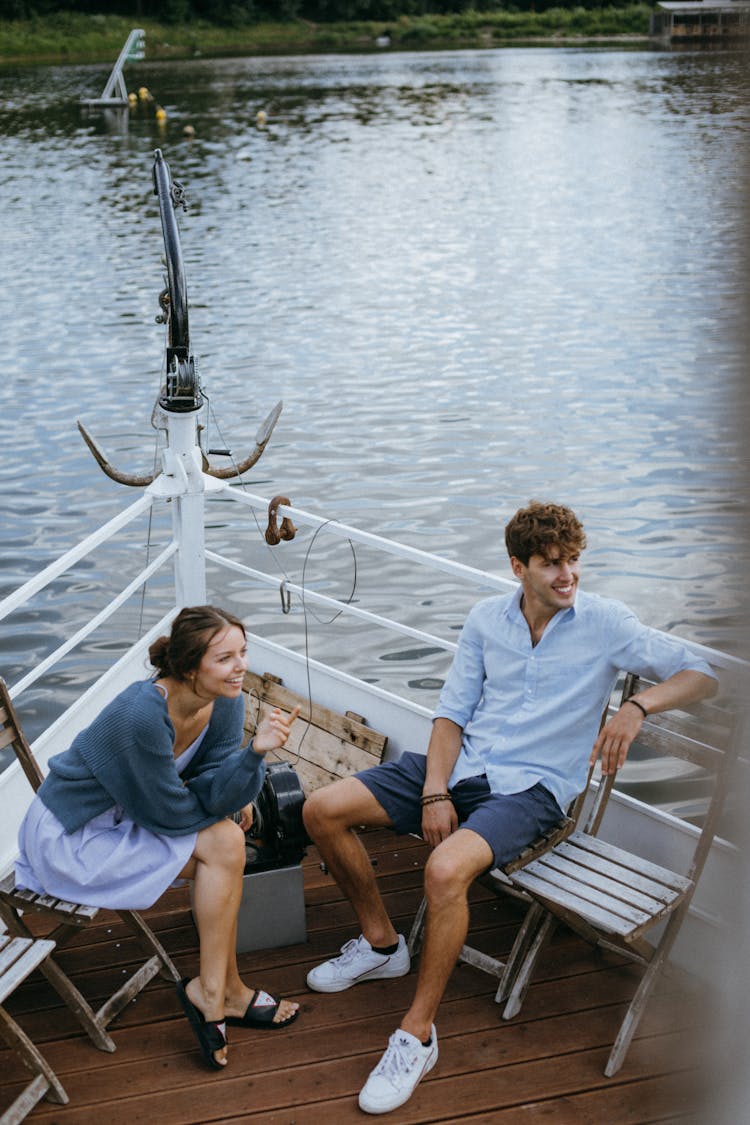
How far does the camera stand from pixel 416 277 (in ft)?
64.0

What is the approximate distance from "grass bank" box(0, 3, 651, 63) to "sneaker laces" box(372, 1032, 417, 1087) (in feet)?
174

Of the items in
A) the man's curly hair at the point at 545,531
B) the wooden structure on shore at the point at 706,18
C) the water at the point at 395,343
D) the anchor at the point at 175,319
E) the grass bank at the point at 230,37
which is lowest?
the water at the point at 395,343

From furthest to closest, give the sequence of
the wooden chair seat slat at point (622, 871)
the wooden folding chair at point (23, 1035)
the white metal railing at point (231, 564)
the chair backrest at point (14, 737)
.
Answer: the white metal railing at point (231, 564) < the chair backrest at point (14, 737) < the wooden chair seat slat at point (622, 871) < the wooden folding chair at point (23, 1035)

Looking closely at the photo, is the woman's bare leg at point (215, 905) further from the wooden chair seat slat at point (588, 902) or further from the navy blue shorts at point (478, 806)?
the wooden chair seat slat at point (588, 902)

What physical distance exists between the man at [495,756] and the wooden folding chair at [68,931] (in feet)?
1.48

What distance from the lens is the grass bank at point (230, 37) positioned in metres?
54.2

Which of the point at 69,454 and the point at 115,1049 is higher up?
the point at 115,1049

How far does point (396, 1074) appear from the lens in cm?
285

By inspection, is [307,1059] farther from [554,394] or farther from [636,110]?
[636,110]

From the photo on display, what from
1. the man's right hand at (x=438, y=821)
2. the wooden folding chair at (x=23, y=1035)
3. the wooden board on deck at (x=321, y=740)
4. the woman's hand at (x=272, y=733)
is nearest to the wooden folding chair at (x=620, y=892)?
the man's right hand at (x=438, y=821)

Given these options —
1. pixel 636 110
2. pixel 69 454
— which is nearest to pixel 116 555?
pixel 69 454

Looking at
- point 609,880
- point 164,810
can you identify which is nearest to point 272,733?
point 164,810

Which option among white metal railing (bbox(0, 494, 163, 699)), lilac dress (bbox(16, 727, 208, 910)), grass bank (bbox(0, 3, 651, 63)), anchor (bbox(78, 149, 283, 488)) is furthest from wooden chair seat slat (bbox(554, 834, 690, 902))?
grass bank (bbox(0, 3, 651, 63))

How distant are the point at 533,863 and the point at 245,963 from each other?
89 cm
